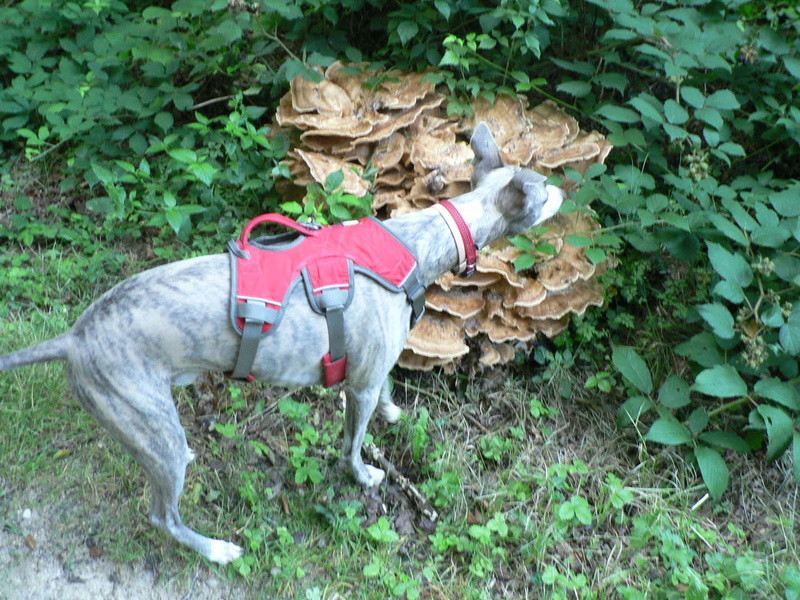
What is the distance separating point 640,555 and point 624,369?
3.69 feet

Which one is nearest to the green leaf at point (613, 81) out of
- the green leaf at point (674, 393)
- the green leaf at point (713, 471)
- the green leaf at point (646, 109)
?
the green leaf at point (646, 109)

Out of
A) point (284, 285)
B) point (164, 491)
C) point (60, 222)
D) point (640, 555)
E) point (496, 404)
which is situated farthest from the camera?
point (60, 222)

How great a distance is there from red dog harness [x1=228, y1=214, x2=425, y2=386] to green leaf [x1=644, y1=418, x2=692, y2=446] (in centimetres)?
176

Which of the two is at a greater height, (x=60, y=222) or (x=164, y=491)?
(x=164, y=491)

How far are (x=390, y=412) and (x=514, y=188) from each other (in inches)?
63.6

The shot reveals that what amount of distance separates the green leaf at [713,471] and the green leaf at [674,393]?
0.30 m

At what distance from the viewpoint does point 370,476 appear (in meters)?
4.02

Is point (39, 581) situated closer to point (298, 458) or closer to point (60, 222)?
point (298, 458)

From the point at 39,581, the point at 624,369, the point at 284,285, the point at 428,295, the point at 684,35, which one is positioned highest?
the point at 684,35

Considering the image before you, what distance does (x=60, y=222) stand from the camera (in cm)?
546

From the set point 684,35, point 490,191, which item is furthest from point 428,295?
point 684,35

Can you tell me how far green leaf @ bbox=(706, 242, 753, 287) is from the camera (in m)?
3.94

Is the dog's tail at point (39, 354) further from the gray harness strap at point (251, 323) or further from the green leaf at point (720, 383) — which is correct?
the green leaf at point (720, 383)

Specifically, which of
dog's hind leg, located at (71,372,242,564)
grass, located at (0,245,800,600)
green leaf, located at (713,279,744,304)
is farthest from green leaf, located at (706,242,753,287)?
dog's hind leg, located at (71,372,242,564)
